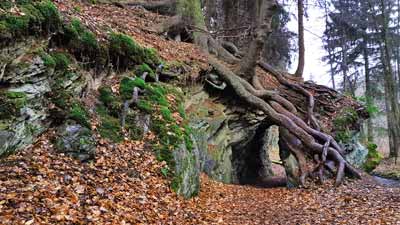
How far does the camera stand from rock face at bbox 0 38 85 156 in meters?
5.19

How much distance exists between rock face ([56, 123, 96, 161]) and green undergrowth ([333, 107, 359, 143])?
9520 millimetres

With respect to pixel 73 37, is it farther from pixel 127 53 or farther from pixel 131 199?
pixel 131 199

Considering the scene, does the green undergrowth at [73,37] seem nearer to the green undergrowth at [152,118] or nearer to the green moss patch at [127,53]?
the green moss patch at [127,53]

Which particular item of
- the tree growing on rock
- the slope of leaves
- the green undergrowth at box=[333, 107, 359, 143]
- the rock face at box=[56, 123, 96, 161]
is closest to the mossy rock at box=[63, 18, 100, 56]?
the rock face at box=[56, 123, 96, 161]

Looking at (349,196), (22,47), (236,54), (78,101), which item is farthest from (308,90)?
(22,47)

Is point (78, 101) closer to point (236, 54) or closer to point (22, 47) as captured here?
point (22, 47)

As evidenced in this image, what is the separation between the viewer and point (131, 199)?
547 centimetres

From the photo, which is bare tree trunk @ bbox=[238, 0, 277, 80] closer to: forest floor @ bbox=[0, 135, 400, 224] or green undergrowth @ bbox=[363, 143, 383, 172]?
forest floor @ bbox=[0, 135, 400, 224]

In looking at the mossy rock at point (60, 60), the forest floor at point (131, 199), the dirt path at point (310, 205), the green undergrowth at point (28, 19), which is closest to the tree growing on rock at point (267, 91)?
the dirt path at point (310, 205)

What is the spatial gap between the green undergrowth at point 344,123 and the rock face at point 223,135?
267 centimetres

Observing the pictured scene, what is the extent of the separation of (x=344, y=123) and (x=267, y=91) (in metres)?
3.52

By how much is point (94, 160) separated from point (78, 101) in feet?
4.85

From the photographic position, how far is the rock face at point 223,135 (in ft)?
35.5

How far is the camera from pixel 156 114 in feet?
26.3
